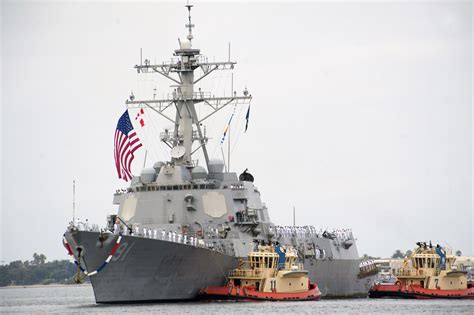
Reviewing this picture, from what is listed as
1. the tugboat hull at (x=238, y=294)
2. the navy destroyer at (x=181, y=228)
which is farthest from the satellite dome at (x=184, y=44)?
the tugboat hull at (x=238, y=294)

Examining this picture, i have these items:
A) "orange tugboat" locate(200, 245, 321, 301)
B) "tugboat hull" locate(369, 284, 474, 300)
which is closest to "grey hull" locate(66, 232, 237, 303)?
"orange tugboat" locate(200, 245, 321, 301)

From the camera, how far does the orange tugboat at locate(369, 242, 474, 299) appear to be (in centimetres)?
5756

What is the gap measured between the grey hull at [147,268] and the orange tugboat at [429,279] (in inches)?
449

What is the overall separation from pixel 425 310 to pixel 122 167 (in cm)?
1414

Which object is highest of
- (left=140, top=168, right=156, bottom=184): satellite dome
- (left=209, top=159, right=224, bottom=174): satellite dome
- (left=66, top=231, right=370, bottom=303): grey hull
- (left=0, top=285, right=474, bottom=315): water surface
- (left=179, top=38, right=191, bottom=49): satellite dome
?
(left=179, top=38, right=191, bottom=49): satellite dome

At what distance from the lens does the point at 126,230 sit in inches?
1833

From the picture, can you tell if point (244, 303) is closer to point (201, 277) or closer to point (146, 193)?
point (201, 277)

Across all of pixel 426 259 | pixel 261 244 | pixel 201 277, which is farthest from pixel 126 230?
pixel 426 259

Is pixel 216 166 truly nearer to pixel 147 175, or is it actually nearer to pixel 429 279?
pixel 147 175

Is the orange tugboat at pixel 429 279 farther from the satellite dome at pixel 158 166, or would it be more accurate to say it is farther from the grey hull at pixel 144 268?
the satellite dome at pixel 158 166

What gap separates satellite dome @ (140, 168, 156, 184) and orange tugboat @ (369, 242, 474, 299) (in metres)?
13.6

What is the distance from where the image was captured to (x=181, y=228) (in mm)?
52250

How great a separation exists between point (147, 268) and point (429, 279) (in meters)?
17.2

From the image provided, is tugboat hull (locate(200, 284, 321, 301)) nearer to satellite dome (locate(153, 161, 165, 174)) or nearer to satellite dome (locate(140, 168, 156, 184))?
satellite dome (locate(140, 168, 156, 184))
